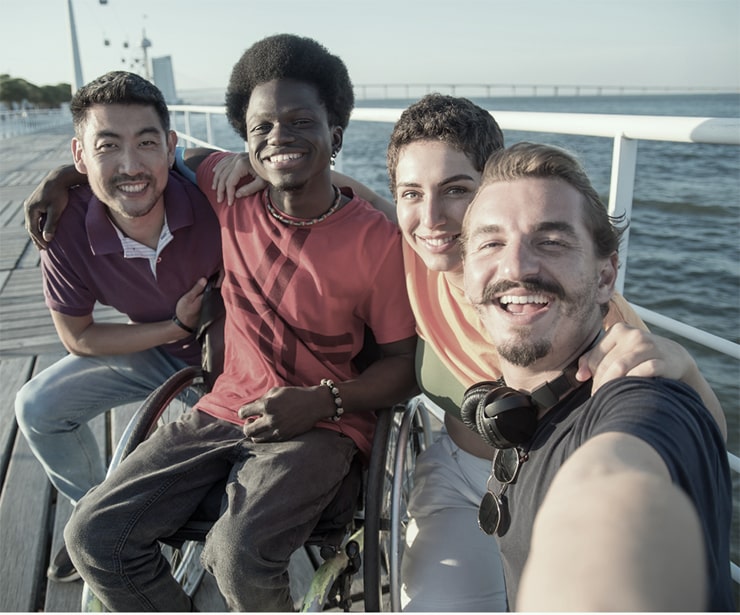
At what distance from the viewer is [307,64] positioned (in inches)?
78.3

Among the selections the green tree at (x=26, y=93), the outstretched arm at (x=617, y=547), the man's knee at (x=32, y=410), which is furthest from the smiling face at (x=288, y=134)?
the green tree at (x=26, y=93)

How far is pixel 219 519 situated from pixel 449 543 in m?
0.61

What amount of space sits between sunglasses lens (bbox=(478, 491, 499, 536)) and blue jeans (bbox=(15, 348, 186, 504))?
4.73ft

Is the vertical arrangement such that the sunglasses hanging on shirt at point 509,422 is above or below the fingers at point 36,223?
below

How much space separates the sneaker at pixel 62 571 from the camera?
2.08 metres

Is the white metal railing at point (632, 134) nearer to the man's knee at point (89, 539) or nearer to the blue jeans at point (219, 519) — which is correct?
the blue jeans at point (219, 519)

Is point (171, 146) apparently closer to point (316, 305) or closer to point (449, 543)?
point (316, 305)

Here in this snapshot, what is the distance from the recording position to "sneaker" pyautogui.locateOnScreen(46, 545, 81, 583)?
2.08 m

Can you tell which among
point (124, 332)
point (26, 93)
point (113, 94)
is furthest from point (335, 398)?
point (26, 93)

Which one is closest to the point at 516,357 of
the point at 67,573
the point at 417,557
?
the point at 417,557

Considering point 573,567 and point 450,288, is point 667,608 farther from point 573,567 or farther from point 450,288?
point 450,288

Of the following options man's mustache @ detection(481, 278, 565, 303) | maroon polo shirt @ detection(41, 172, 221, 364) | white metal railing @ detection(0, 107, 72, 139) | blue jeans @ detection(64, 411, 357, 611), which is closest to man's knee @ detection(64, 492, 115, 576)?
blue jeans @ detection(64, 411, 357, 611)

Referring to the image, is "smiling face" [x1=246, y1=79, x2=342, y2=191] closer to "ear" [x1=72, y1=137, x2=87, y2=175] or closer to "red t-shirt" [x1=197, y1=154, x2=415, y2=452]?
"red t-shirt" [x1=197, y1=154, x2=415, y2=452]

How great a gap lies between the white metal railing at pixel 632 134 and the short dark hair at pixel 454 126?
195mm
